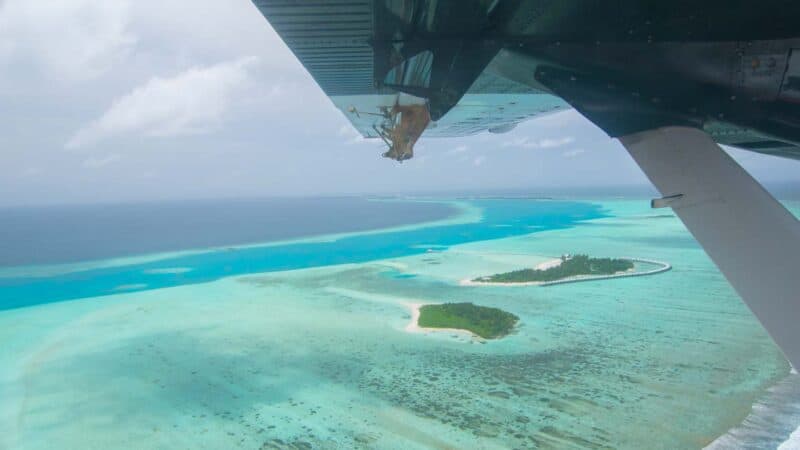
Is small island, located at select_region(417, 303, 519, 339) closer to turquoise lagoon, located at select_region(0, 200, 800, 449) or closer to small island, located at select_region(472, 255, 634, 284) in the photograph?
turquoise lagoon, located at select_region(0, 200, 800, 449)

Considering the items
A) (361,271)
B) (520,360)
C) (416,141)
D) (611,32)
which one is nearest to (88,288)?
(361,271)

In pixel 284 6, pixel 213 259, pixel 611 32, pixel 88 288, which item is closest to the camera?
pixel 284 6

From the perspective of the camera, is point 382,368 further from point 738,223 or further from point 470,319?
point 738,223

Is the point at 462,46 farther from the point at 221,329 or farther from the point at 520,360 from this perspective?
the point at 221,329

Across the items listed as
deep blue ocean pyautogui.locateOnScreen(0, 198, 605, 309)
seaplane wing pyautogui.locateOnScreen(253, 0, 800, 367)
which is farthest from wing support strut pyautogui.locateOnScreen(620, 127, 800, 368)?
deep blue ocean pyautogui.locateOnScreen(0, 198, 605, 309)

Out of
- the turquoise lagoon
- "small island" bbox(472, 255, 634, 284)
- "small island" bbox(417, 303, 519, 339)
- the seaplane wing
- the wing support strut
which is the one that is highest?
the seaplane wing
